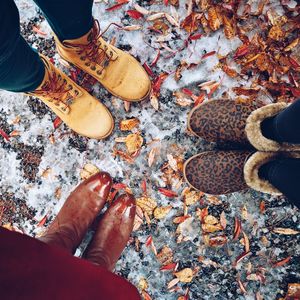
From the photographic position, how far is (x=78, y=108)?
72.5 inches

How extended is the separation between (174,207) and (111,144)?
0.50 m

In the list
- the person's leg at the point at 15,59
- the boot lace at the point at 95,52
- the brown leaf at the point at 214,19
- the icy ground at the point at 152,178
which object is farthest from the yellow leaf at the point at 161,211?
the brown leaf at the point at 214,19

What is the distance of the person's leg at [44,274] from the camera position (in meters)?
0.95

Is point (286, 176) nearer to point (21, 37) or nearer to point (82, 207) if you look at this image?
point (82, 207)

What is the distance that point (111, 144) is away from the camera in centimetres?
199

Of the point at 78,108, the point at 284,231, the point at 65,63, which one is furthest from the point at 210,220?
the point at 65,63

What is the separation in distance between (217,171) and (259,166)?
9.9 inches

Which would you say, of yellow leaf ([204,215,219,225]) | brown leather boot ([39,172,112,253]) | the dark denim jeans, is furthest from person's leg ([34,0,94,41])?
yellow leaf ([204,215,219,225])


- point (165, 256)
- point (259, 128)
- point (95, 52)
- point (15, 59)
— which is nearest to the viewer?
point (15, 59)

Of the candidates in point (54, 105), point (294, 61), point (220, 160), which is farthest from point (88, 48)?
point (294, 61)

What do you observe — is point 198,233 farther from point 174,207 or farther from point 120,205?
point 120,205

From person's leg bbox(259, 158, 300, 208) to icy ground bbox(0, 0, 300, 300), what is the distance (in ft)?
1.40

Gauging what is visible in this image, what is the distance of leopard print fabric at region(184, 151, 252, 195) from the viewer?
1720mm

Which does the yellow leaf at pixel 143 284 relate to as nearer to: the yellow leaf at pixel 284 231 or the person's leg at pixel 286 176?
the yellow leaf at pixel 284 231
